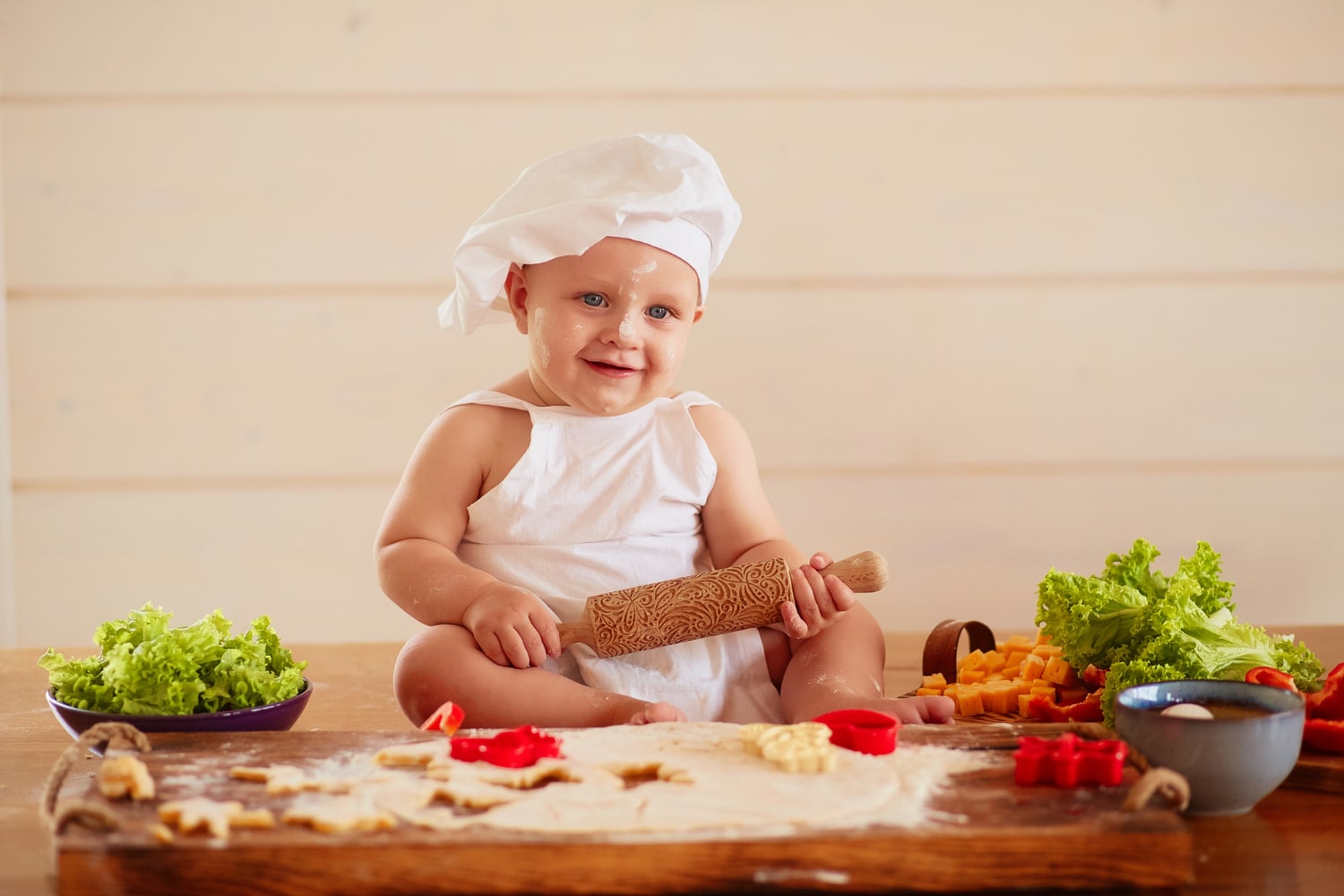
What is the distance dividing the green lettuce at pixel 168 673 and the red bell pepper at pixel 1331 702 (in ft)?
2.71

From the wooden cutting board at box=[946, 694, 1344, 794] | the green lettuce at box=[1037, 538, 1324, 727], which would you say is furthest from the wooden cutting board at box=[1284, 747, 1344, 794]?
the green lettuce at box=[1037, 538, 1324, 727]

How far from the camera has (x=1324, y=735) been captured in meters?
0.98

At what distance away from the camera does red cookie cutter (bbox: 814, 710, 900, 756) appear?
882 mm

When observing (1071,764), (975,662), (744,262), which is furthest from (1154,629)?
(744,262)

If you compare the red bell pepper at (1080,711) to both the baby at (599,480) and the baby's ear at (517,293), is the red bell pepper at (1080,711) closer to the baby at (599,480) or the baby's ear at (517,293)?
the baby at (599,480)

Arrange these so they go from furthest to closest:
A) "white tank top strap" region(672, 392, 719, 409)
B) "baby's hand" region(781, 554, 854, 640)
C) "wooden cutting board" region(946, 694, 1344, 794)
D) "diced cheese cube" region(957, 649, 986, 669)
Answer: "white tank top strap" region(672, 392, 719, 409)
"diced cheese cube" region(957, 649, 986, 669)
"baby's hand" region(781, 554, 854, 640)
"wooden cutting board" region(946, 694, 1344, 794)

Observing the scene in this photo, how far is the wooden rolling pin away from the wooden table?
0.64 feet

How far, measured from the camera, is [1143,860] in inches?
28.7

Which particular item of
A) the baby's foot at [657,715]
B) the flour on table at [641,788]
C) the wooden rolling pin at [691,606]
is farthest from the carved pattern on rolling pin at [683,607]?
the flour on table at [641,788]

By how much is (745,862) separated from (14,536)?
78.0 inches

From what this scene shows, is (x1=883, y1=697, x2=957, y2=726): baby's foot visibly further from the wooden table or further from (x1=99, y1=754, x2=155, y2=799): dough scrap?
(x1=99, y1=754, x2=155, y2=799): dough scrap

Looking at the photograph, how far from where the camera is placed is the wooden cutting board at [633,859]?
709 mm

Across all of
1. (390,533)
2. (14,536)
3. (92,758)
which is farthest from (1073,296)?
(14,536)

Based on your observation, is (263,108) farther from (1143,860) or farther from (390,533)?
(1143,860)
